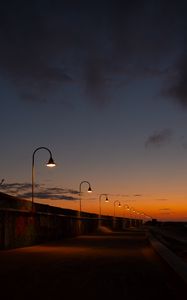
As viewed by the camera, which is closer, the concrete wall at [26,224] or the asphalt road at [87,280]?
the asphalt road at [87,280]

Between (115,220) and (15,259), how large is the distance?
7981 cm

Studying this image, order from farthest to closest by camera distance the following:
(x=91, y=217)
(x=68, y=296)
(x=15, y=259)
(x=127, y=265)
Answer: (x=91, y=217) < (x=15, y=259) < (x=127, y=265) < (x=68, y=296)

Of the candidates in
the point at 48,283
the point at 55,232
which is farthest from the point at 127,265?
the point at 55,232

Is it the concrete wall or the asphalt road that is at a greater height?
the concrete wall

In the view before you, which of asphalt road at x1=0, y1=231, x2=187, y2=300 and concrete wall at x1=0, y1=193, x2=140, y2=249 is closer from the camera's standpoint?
asphalt road at x1=0, y1=231, x2=187, y2=300

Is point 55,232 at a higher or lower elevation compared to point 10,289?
higher

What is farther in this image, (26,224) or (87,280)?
(26,224)

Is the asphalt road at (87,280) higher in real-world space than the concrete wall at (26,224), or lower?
lower

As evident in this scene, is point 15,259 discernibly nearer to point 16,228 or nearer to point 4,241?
point 4,241

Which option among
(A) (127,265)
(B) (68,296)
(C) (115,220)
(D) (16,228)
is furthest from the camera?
(C) (115,220)

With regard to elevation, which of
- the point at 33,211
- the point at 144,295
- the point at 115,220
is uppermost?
the point at 115,220

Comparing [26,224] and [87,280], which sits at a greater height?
[26,224]

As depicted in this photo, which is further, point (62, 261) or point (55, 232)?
point (55, 232)

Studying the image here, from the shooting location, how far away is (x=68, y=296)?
11602mm
